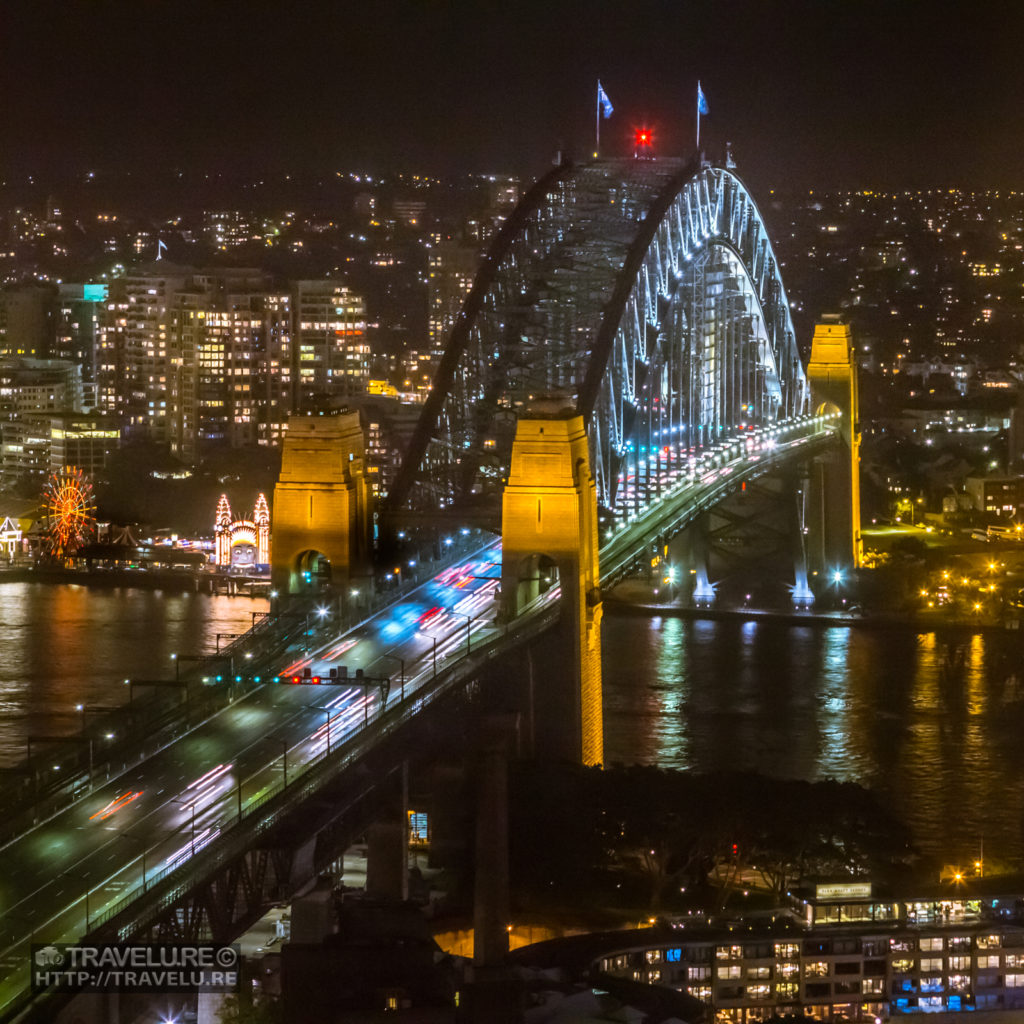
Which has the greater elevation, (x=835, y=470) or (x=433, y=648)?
(x=835, y=470)

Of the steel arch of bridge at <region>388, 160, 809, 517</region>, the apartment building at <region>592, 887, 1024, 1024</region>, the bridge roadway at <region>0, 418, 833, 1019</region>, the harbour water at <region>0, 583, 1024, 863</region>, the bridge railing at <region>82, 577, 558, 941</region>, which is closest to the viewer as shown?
the bridge railing at <region>82, 577, 558, 941</region>

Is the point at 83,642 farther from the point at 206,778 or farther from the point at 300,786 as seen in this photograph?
the point at 300,786

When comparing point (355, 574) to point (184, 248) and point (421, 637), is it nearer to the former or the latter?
point (421, 637)

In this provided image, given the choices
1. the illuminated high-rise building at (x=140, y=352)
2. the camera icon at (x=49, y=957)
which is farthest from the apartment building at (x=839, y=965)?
the illuminated high-rise building at (x=140, y=352)

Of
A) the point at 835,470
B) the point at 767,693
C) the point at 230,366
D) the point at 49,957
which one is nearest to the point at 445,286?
the point at 230,366

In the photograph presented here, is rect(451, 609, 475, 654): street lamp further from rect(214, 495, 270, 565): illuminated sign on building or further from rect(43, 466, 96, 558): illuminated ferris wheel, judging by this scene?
rect(43, 466, 96, 558): illuminated ferris wheel

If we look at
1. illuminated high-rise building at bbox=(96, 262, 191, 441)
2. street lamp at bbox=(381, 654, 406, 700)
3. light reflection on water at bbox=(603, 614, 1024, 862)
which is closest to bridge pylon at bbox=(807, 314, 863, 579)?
light reflection on water at bbox=(603, 614, 1024, 862)

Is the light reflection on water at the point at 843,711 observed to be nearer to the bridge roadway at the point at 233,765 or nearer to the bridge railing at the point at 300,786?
the bridge roadway at the point at 233,765

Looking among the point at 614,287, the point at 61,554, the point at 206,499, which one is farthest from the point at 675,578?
the point at 206,499
